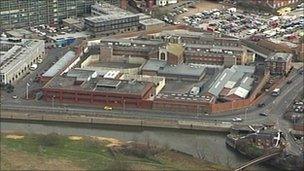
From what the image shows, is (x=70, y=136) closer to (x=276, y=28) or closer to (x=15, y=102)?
(x=15, y=102)

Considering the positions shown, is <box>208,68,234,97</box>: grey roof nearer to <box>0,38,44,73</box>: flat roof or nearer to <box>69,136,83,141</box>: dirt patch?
<box>69,136,83,141</box>: dirt patch

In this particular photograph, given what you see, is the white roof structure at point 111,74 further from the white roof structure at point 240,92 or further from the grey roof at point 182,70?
the white roof structure at point 240,92

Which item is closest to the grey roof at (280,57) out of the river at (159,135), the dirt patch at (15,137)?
the river at (159,135)

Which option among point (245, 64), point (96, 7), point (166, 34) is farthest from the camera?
point (96, 7)

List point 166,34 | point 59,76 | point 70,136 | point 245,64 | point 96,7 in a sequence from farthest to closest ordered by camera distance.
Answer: point 96,7, point 166,34, point 245,64, point 59,76, point 70,136

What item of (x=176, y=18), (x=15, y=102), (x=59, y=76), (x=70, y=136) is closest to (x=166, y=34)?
(x=176, y=18)

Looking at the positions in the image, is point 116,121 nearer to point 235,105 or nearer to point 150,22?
point 235,105
